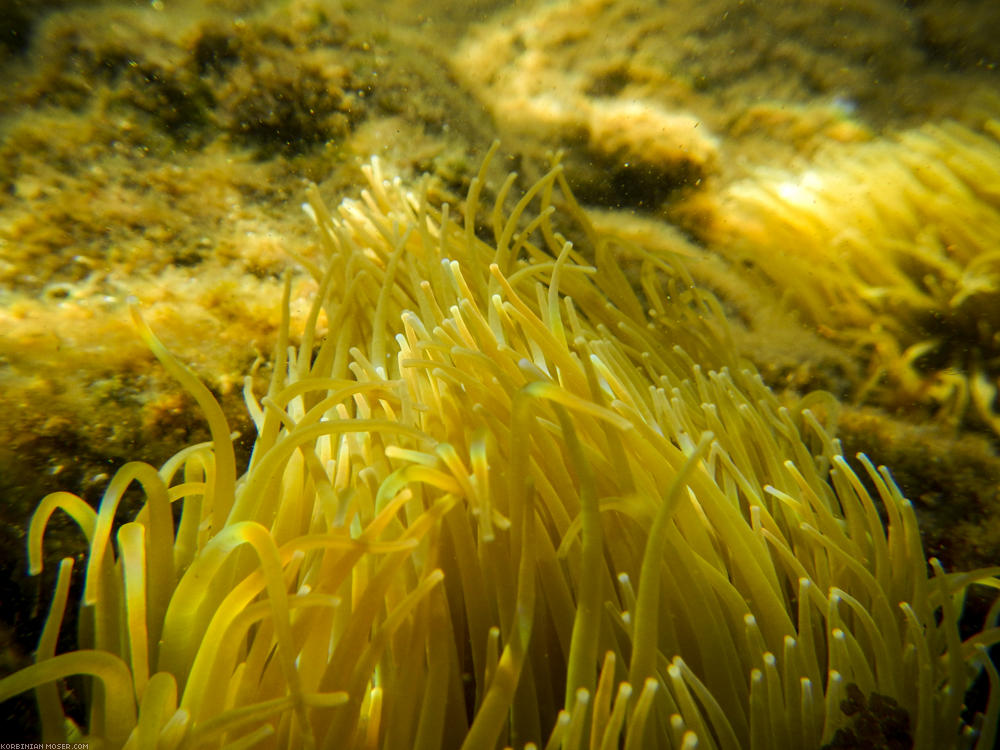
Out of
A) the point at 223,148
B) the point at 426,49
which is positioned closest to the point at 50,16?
the point at 223,148

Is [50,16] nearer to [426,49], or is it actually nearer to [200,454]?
[426,49]

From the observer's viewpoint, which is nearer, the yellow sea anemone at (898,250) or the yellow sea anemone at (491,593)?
the yellow sea anemone at (491,593)

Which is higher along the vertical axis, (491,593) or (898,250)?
(898,250)

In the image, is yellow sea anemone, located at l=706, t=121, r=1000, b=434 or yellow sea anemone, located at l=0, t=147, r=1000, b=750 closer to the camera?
yellow sea anemone, located at l=0, t=147, r=1000, b=750

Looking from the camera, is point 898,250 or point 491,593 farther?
point 898,250
